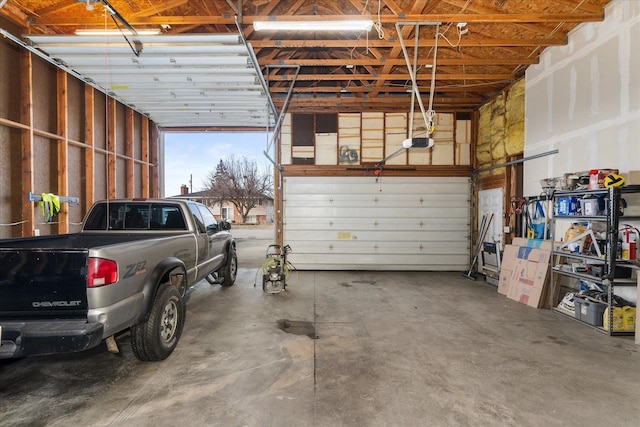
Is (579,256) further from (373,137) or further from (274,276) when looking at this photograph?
(373,137)

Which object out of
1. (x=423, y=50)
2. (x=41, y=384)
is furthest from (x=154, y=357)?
(x=423, y=50)

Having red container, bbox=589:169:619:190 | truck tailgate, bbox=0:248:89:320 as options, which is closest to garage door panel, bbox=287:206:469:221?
red container, bbox=589:169:619:190

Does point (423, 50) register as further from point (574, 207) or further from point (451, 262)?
point (451, 262)

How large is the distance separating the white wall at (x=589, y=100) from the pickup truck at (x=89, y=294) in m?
6.28

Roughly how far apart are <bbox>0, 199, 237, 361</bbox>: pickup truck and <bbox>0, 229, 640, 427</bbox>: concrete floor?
523mm

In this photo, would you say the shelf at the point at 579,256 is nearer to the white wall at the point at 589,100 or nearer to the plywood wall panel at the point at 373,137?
the white wall at the point at 589,100

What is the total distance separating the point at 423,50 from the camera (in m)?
5.93

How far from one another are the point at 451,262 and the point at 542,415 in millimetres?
6341

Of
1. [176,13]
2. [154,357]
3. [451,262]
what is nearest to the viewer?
[154,357]

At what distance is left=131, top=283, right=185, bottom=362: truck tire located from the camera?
3061 millimetres

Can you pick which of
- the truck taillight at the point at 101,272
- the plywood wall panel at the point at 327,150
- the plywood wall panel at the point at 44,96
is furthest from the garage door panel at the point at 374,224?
the truck taillight at the point at 101,272

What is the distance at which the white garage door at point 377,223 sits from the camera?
848cm

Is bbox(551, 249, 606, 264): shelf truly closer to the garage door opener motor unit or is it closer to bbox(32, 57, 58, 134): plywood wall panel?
the garage door opener motor unit

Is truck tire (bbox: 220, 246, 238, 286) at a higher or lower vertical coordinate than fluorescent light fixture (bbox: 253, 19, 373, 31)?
lower
